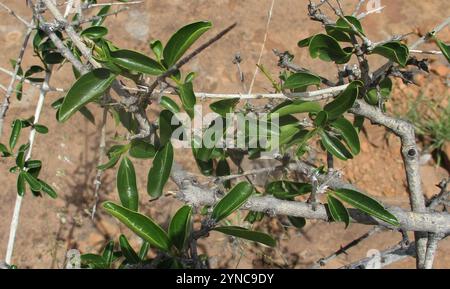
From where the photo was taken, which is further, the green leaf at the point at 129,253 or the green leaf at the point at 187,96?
the green leaf at the point at 129,253

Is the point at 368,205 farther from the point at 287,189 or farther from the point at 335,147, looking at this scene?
the point at 287,189

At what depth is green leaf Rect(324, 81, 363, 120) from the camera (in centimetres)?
103

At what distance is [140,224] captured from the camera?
98cm

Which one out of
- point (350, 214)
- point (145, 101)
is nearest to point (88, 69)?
point (145, 101)

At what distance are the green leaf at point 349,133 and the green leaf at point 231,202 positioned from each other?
0.75 feet

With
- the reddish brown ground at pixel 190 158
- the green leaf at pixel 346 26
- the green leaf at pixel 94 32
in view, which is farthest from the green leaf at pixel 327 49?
the reddish brown ground at pixel 190 158

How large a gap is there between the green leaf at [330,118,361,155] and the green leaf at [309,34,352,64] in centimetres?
13

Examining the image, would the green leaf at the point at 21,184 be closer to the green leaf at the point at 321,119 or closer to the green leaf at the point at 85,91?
the green leaf at the point at 85,91

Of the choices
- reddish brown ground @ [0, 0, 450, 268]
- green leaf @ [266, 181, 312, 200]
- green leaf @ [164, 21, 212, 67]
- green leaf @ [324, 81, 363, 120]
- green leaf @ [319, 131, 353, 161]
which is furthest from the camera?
reddish brown ground @ [0, 0, 450, 268]

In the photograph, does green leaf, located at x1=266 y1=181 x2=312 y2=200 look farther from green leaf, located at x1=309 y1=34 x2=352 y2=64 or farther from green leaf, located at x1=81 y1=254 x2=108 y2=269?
green leaf, located at x1=81 y1=254 x2=108 y2=269

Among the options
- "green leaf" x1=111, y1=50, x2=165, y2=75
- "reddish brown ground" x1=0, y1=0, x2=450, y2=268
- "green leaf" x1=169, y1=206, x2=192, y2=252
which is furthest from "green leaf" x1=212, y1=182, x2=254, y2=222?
"reddish brown ground" x1=0, y1=0, x2=450, y2=268

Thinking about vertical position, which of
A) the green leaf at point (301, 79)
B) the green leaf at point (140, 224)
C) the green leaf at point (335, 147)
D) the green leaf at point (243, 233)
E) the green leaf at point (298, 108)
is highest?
the green leaf at point (301, 79)

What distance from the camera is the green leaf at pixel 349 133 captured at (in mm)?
1110
